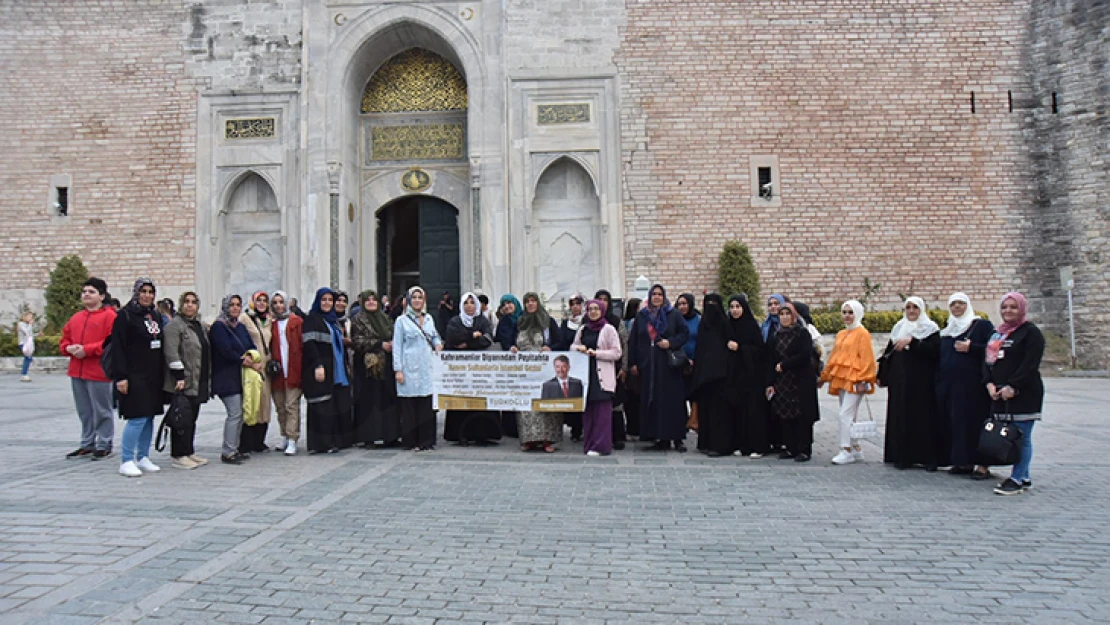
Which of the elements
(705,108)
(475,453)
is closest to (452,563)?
(475,453)

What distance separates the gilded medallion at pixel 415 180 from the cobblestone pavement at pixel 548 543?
10643 millimetres

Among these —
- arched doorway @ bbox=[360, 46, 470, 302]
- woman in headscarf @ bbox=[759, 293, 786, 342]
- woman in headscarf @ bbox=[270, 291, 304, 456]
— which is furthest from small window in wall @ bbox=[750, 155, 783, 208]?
woman in headscarf @ bbox=[270, 291, 304, 456]

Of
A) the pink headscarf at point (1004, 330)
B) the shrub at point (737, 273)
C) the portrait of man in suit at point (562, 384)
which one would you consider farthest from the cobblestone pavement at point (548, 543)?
the shrub at point (737, 273)

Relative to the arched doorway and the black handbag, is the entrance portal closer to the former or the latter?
the arched doorway

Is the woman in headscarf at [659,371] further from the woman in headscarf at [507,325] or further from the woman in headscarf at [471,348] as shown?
the woman in headscarf at [471,348]

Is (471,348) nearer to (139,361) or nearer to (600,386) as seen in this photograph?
(600,386)

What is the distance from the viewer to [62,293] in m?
15.3

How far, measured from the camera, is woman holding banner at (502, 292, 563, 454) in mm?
7344

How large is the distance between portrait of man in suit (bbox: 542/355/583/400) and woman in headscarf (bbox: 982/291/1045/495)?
3.68 m

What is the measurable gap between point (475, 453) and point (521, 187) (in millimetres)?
8836

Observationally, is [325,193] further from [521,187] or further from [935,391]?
[935,391]

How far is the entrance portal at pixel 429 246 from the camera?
1633cm

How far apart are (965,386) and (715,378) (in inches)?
85.8

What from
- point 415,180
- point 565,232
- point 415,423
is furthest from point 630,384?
point 415,180
